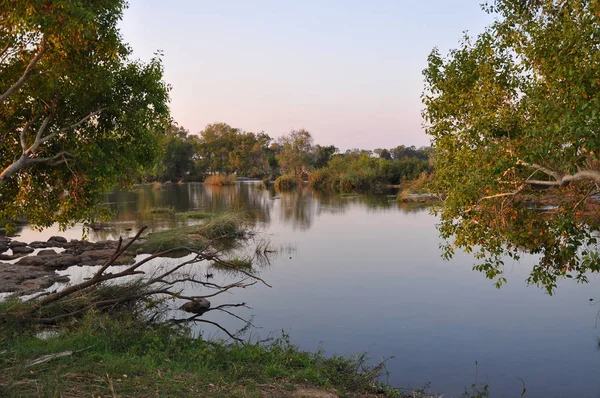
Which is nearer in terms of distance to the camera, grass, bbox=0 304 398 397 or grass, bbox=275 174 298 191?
grass, bbox=0 304 398 397

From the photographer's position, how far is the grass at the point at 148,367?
→ 216 inches

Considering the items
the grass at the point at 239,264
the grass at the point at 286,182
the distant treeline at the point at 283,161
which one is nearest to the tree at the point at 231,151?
the distant treeline at the point at 283,161

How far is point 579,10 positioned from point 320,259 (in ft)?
44.9

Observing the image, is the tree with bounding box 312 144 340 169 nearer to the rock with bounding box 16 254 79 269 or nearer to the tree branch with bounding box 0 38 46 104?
the rock with bounding box 16 254 79 269

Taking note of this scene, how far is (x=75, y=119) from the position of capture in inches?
437

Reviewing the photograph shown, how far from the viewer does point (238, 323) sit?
12023 mm

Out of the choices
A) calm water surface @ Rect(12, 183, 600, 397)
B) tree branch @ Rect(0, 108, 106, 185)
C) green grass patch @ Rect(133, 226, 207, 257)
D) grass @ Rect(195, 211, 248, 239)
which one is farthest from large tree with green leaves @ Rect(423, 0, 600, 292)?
grass @ Rect(195, 211, 248, 239)

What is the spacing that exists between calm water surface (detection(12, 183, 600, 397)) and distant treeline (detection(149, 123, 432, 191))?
1302 cm

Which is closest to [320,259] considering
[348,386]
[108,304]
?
[108,304]

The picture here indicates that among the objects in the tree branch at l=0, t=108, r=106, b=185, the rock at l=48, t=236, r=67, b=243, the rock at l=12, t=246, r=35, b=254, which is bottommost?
the rock at l=12, t=246, r=35, b=254

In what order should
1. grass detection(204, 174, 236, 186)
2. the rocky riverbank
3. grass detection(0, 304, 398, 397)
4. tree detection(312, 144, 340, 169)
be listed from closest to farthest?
1. grass detection(0, 304, 398, 397)
2. the rocky riverbank
3. grass detection(204, 174, 236, 186)
4. tree detection(312, 144, 340, 169)

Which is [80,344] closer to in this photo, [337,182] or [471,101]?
[471,101]

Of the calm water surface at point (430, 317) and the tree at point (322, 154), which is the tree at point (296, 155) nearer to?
the tree at point (322, 154)

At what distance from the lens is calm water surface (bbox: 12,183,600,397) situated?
9.32 m
